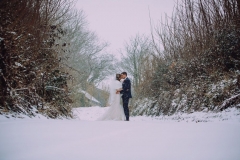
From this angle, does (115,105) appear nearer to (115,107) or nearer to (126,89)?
(115,107)

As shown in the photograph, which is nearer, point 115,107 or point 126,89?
point 126,89

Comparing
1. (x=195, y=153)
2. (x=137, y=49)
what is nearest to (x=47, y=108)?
(x=195, y=153)

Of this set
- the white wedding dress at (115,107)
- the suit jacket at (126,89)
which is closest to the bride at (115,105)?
the white wedding dress at (115,107)

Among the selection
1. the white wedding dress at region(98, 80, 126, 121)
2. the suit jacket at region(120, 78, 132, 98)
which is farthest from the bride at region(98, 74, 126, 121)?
the suit jacket at region(120, 78, 132, 98)

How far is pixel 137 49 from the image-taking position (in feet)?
96.4

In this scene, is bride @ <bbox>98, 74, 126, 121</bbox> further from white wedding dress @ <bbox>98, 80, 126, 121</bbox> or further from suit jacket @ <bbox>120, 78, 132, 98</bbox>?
suit jacket @ <bbox>120, 78, 132, 98</bbox>

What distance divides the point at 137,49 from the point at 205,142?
28.2 m

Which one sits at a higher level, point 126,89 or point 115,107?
point 126,89

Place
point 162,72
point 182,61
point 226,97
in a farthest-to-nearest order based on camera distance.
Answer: point 162,72 < point 182,61 < point 226,97

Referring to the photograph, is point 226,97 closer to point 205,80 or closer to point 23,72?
point 205,80

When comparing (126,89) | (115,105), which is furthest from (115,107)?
(126,89)

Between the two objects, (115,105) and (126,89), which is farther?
(115,105)

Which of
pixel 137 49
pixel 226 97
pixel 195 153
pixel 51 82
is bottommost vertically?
pixel 195 153

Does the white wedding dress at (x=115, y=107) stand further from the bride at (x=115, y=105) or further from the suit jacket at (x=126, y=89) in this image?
the suit jacket at (x=126, y=89)
